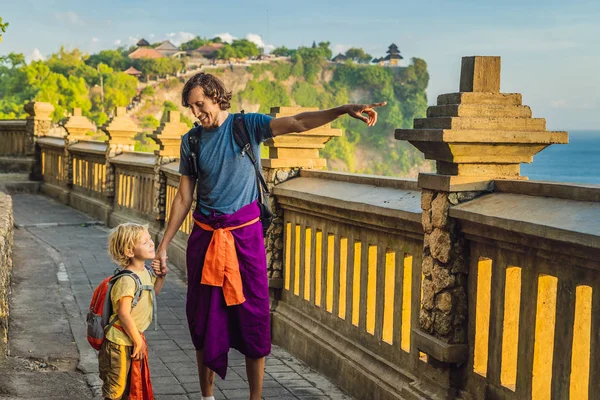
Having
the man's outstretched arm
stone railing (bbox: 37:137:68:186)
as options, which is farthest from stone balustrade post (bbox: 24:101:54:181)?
the man's outstretched arm

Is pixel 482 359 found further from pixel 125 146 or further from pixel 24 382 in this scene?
pixel 125 146

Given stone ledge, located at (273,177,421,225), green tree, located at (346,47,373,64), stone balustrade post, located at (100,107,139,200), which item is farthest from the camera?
green tree, located at (346,47,373,64)

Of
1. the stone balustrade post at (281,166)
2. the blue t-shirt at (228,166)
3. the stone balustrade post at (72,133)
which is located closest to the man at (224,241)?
the blue t-shirt at (228,166)

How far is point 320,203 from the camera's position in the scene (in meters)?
5.60

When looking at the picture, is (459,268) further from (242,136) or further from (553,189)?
(242,136)

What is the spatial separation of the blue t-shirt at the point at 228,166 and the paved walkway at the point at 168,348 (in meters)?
1.36

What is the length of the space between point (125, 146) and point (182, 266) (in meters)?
5.54

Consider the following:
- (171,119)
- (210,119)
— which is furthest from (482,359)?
(171,119)

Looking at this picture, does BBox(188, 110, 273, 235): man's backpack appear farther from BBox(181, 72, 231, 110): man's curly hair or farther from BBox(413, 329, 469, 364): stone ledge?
BBox(413, 329, 469, 364): stone ledge

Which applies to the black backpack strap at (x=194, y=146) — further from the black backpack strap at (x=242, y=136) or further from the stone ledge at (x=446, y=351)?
the stone ledge at (x=446, y=351)

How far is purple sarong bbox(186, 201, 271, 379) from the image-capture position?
4297mm

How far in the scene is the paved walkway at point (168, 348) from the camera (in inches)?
206

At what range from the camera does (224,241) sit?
425 cm

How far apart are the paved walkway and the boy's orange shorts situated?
38.5 inches
